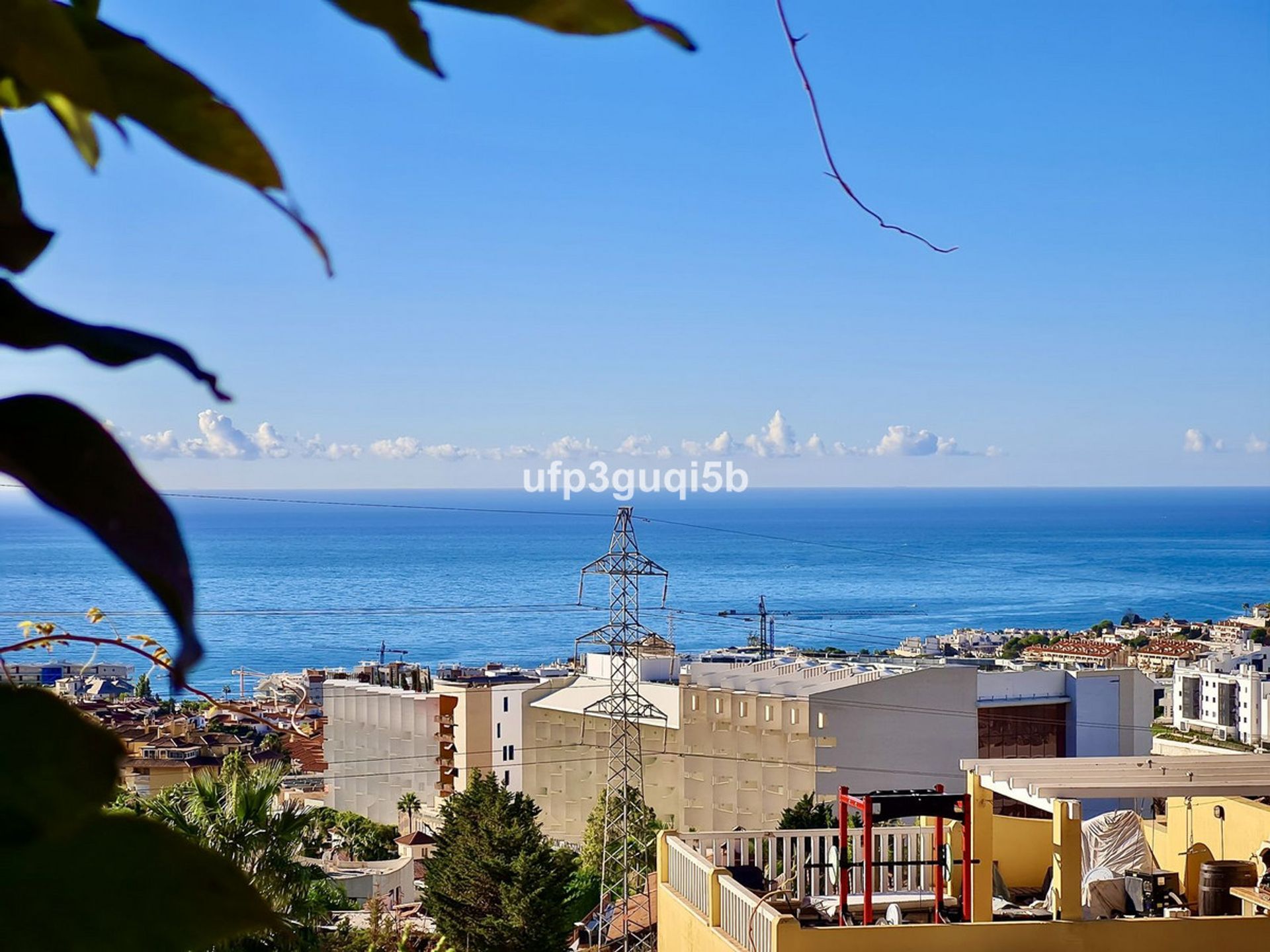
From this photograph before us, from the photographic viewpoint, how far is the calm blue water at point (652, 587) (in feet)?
206

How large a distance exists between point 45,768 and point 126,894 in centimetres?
3

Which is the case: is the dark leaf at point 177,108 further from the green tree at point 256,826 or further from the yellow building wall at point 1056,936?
the green tree at point 256,826

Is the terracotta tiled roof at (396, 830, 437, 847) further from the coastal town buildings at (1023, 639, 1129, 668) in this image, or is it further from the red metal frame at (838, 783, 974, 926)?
the coastal town buildings at (1023, 639, 1129, 668)

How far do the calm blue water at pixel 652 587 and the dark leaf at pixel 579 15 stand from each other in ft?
112

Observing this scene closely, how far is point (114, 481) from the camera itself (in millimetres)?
220

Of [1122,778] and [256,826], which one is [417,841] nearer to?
[256,826]

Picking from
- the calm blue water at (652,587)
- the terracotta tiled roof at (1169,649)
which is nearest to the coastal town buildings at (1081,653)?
the terracotta tiled roof at (1169,649)

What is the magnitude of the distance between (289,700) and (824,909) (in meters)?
34.4

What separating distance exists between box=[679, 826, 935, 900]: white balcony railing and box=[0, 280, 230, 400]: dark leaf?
278 inches

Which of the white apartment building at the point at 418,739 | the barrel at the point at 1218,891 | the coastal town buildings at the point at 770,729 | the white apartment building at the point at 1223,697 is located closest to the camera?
the barrel at the point at 1218,891

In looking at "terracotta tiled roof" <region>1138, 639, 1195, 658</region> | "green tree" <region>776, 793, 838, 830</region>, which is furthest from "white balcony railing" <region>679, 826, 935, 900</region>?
"terracotta tiled roof" <region>1138, 639, 1195, 658</region>

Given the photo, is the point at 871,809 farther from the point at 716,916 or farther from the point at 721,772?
the point at 721,772

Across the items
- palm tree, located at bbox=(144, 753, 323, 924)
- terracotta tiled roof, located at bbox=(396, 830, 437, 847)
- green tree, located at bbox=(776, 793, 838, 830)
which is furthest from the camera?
terracotta tiled roof, located at bbox=(396, 830, 437, 847)

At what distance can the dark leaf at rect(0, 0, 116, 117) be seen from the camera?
207 millimetres
